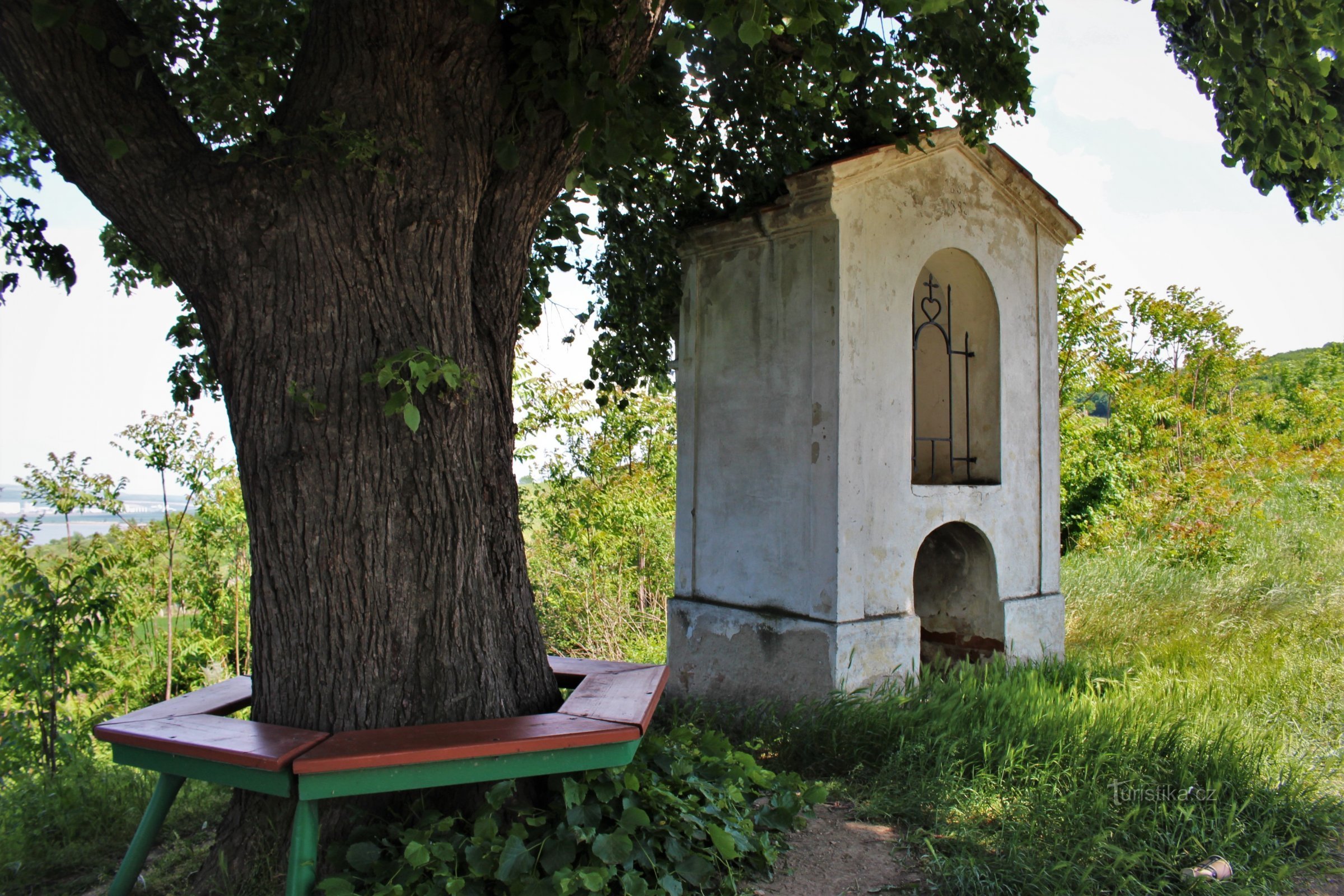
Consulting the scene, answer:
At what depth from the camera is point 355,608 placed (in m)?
2.80

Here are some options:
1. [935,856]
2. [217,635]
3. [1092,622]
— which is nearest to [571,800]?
[935,856]

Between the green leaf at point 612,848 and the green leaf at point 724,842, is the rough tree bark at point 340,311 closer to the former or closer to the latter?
the green leaf at point 612,848

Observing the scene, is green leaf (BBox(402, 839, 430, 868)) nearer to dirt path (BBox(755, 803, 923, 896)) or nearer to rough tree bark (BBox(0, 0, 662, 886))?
rough tree bark (BBox(0, 0, 662, 886))

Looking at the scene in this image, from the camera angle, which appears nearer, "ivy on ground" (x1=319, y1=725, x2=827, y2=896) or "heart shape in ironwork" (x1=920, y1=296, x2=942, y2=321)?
"ivy on ground" (x1=319, y1=725, x2=827, y2=896)

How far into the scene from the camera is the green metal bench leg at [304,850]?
2424 mm

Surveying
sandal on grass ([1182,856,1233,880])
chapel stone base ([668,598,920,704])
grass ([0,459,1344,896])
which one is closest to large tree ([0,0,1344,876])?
grass ([0,459,1344,896])

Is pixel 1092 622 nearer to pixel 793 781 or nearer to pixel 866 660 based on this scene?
pixel 866 660

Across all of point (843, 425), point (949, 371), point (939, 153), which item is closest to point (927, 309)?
point (949, 371)

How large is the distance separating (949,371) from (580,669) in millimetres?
3516

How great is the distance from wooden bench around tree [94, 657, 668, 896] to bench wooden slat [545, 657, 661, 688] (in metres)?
0.51

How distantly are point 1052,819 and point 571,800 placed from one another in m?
1.76

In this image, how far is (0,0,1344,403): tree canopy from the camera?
2.81 metres

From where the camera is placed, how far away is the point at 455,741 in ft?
8.30

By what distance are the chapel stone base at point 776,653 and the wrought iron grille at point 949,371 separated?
1448 mm
